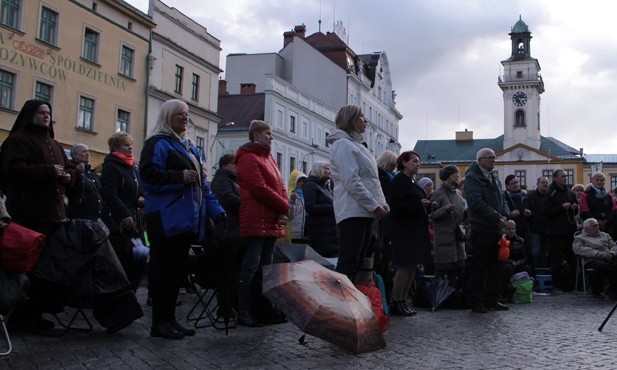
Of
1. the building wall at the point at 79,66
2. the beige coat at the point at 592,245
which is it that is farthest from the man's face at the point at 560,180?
the building wall at the point at 79,66

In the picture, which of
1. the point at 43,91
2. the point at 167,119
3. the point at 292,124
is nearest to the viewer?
the point at 167,119

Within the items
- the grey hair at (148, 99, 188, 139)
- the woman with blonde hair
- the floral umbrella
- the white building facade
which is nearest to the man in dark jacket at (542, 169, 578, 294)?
the woman with blonde hair

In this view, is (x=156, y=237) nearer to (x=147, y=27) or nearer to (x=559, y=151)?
(x=147, y=27)

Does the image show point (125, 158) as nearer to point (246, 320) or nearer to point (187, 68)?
point (246, 320)

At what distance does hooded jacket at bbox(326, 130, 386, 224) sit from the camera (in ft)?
23.7

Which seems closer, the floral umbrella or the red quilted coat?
the floral umbrella

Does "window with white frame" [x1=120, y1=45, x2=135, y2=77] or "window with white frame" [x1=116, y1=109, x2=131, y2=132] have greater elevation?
"window with white frame" [x1=120, y1=45, x2=135, y2=77]

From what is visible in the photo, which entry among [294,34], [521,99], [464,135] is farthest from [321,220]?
[464,135]

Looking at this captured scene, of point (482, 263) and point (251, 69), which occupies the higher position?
point (251, 69)

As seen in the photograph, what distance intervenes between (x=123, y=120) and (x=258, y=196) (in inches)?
1065

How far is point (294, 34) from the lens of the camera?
65562 millimetres

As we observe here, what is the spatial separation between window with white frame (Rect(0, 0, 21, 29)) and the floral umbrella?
2367cm

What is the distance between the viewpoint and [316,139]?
184 ft

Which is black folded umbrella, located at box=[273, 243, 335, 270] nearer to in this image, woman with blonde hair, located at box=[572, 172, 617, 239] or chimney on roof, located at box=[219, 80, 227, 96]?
woman with blonde hair, located at box=[572, 172, 617, 239]
